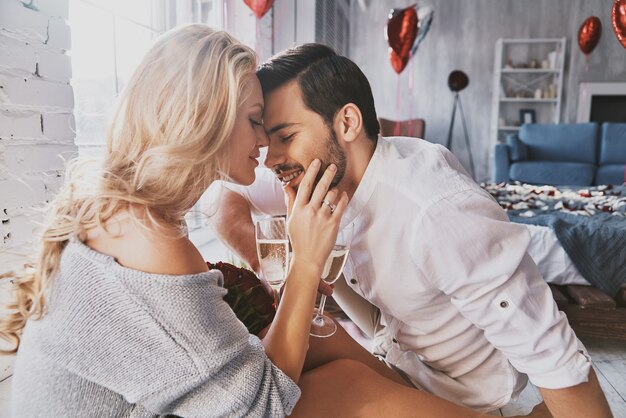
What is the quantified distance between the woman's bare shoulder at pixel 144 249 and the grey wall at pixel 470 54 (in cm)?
678

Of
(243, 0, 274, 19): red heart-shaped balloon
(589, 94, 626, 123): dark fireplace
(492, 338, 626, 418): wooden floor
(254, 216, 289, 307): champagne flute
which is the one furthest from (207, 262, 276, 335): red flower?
(589, 94, 626, 123): dark fireplace

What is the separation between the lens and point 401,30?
4.59 m

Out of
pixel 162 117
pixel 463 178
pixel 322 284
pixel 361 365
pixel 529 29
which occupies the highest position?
pixel 529 29

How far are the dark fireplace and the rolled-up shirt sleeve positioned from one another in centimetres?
702

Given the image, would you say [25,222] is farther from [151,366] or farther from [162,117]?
[151,366]

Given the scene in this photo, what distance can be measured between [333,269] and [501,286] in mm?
365

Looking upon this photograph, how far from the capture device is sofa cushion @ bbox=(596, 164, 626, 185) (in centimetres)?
554

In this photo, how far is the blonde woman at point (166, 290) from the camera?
0.74m

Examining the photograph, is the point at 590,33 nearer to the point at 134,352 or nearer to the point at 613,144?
the point at 613,144

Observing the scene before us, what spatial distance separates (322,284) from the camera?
4.18 feet

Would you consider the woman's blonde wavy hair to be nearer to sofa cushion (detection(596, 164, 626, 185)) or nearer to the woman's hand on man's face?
the woman's hand on man's face

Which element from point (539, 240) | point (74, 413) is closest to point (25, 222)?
point (74, 413)

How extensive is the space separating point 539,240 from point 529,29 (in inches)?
238

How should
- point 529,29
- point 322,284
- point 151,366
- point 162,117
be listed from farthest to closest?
point 529,29
point 322,284
point 162,117
point 151,366
